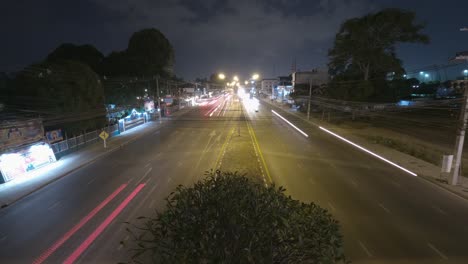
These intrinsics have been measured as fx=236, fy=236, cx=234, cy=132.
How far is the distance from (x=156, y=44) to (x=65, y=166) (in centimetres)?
4537

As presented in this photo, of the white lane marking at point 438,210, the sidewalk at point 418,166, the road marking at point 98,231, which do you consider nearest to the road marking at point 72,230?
the road marking at point 98,231

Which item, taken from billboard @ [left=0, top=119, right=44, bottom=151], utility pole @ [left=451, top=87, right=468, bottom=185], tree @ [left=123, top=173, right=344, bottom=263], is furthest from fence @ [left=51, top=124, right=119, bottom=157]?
utility pole @ [left=451, top=87, right=468, bottom=185]

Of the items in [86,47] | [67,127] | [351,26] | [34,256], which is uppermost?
[351,26]

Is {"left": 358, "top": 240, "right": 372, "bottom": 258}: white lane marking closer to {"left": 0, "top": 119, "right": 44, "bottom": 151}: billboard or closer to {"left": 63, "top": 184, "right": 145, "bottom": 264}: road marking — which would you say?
{"left": 63, "top": 184, "right": 145, "bottom": 264}: road marking

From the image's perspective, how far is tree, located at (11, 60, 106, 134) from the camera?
21531 mm

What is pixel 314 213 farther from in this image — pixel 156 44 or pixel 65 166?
pixel 156 44

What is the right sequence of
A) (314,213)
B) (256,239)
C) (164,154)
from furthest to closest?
(164,154)
(314,213)
(256,239)

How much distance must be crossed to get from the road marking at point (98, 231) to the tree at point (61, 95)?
12.0m

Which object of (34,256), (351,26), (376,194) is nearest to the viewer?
(34,256)

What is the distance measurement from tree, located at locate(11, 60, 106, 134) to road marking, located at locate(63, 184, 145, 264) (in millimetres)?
12050

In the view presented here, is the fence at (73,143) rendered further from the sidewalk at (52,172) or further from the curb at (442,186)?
the curb at (442,186)

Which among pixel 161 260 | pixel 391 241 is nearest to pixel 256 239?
pixel 161 260

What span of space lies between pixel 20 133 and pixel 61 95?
646 centimetres

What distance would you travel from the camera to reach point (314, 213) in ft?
15.4
